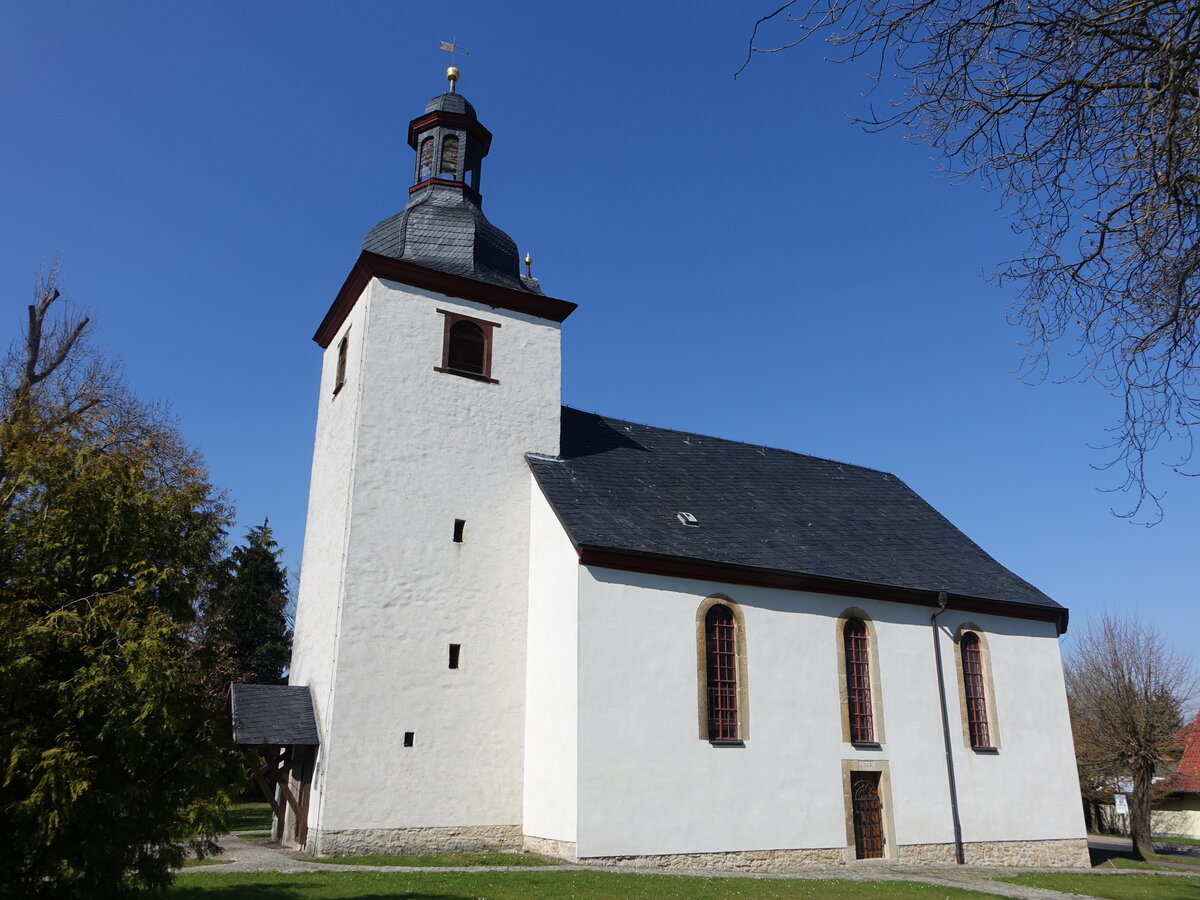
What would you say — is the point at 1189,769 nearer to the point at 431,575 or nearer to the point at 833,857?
the point at 833,857

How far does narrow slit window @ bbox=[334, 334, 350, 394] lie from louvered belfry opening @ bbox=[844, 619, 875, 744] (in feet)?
37.4

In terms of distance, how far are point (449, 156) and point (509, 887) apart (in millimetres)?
15036

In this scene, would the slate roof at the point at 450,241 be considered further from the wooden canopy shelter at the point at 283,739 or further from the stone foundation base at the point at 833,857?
the stone foundation base at the point at 833,857

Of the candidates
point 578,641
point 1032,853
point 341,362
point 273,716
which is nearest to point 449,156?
point 341,362

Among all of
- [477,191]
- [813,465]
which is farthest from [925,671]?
[477,191]

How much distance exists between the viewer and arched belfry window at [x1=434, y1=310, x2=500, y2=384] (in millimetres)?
17484

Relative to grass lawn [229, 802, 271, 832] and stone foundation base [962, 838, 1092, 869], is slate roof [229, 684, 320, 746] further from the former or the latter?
stone foundation base [962, 838, 1092, 869]

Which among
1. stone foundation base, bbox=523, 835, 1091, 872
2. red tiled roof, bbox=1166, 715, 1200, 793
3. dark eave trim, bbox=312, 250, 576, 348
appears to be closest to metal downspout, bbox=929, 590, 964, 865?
stone foundation base, bbox=523, 835, 1091, 872

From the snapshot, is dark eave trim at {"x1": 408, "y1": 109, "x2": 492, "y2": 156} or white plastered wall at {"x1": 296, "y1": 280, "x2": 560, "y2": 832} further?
dark eave trim at {"x1": 408, "y1": 109, "x2": 492, "y2": 156}

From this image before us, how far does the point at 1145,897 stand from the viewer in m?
13.7

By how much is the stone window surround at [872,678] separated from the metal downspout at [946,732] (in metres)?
1.60

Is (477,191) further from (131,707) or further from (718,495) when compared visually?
(131,707)

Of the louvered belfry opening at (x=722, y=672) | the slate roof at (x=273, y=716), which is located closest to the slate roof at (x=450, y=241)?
the louvered belfry opening at (x=722, y=672)

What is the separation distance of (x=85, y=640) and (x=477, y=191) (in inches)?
575
